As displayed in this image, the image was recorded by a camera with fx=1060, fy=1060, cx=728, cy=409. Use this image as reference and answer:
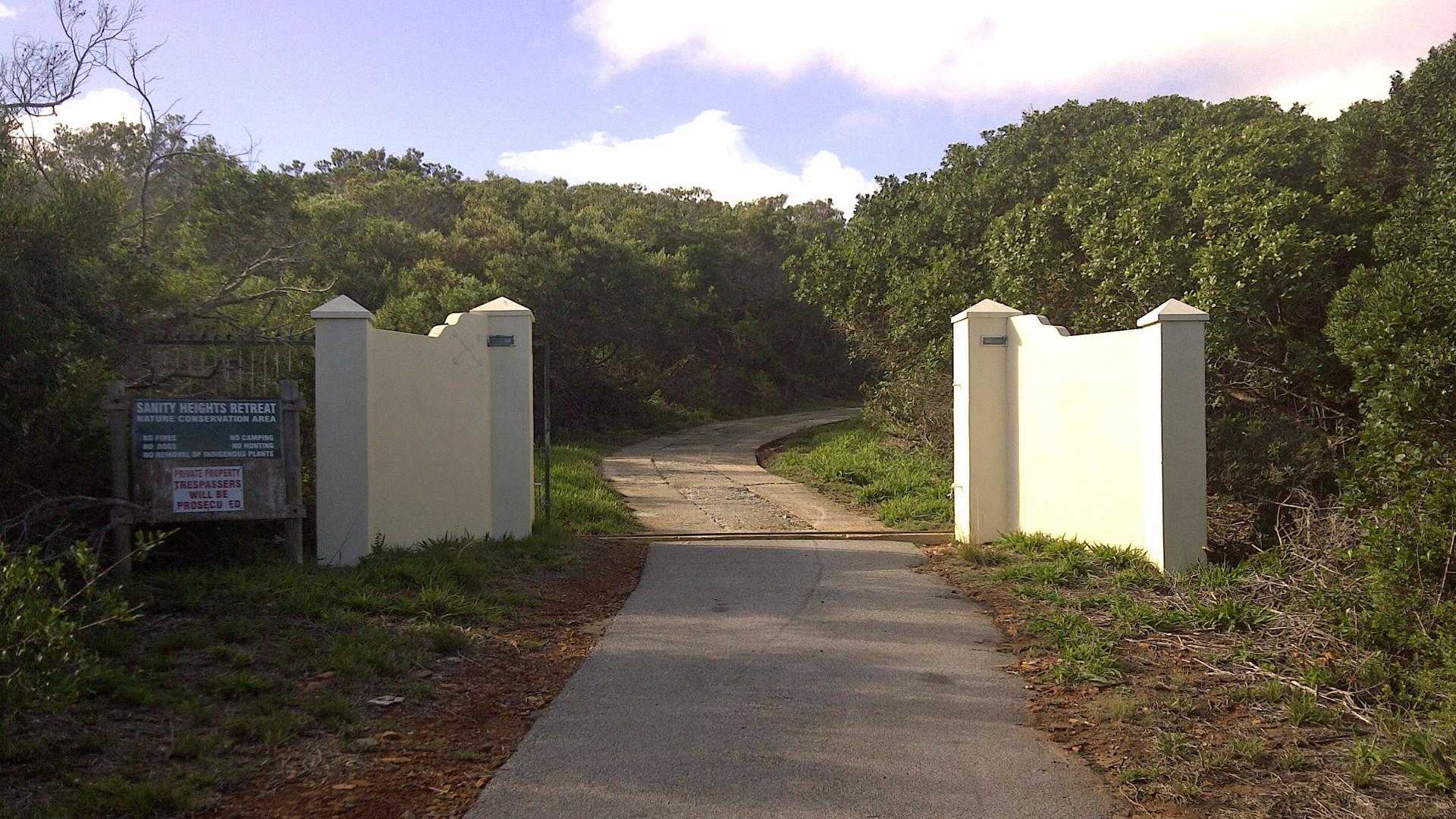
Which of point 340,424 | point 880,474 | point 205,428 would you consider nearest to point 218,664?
point 205,428

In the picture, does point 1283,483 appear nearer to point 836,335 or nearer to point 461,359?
point 461,359

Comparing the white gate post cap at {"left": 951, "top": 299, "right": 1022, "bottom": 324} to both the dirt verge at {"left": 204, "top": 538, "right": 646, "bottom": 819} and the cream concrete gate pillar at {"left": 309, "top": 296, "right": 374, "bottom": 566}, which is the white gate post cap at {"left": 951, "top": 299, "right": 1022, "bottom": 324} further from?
the cream concrete gate pillar at {"left": 309, "top": 296, "right": 374, "bottom": 566}

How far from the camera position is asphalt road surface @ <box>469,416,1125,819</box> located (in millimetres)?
4121

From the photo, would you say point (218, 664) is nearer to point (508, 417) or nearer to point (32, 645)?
point (32, 645)

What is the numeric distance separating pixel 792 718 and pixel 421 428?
188 inches

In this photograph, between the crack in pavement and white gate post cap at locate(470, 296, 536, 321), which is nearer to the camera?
white gate post cap at locate(470, 296, 536, 321)

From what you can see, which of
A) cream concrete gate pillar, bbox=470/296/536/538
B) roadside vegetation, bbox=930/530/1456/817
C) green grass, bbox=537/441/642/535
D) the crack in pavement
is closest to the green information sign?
cream concrete gate pillar, bbox=470/296/536/538

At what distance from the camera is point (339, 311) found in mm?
7836

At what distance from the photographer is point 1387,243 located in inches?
377

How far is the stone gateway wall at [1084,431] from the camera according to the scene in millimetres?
7836

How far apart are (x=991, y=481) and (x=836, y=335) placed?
28.9m

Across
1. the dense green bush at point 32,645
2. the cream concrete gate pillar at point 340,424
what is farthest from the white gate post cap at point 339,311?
the dense green bush at point 32,645

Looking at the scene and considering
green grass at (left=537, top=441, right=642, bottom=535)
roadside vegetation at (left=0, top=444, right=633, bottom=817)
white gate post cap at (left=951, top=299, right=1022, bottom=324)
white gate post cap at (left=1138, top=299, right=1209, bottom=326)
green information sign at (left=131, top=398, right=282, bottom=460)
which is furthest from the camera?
green grass at (left=537, top=441, right=642, bottom=535)

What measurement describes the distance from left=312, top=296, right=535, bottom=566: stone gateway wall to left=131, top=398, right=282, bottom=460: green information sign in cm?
42
